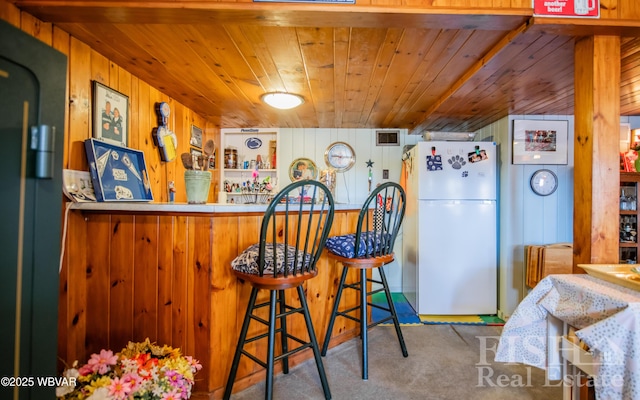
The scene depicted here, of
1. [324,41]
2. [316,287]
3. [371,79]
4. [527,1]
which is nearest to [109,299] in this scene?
[316,287]

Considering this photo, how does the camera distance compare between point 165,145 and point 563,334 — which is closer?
point 563,334

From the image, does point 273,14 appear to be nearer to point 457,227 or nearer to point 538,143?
point 457,227

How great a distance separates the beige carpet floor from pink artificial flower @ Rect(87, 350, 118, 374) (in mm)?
684

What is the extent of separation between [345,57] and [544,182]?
2.33 m

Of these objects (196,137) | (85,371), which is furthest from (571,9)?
(196,137)

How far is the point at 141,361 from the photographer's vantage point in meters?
1.23

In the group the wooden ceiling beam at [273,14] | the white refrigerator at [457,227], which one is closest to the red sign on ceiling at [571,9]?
the wooden ceiling beam at [273,14]

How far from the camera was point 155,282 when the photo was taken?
1.54 meters

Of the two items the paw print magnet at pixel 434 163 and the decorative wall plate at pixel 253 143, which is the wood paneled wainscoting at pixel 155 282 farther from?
the decorative wall plate at pixel 253 143

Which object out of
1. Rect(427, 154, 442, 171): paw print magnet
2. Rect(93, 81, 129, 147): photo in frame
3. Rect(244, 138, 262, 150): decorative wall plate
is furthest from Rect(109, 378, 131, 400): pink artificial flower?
Rect(244, 138, 262, 150): decorative wall plate

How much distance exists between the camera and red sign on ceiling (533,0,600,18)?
1322 millimetres

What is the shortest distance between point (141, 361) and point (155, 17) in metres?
1.50

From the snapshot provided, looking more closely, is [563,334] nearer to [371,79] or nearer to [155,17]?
[371,79]

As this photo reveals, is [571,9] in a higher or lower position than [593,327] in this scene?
higher
